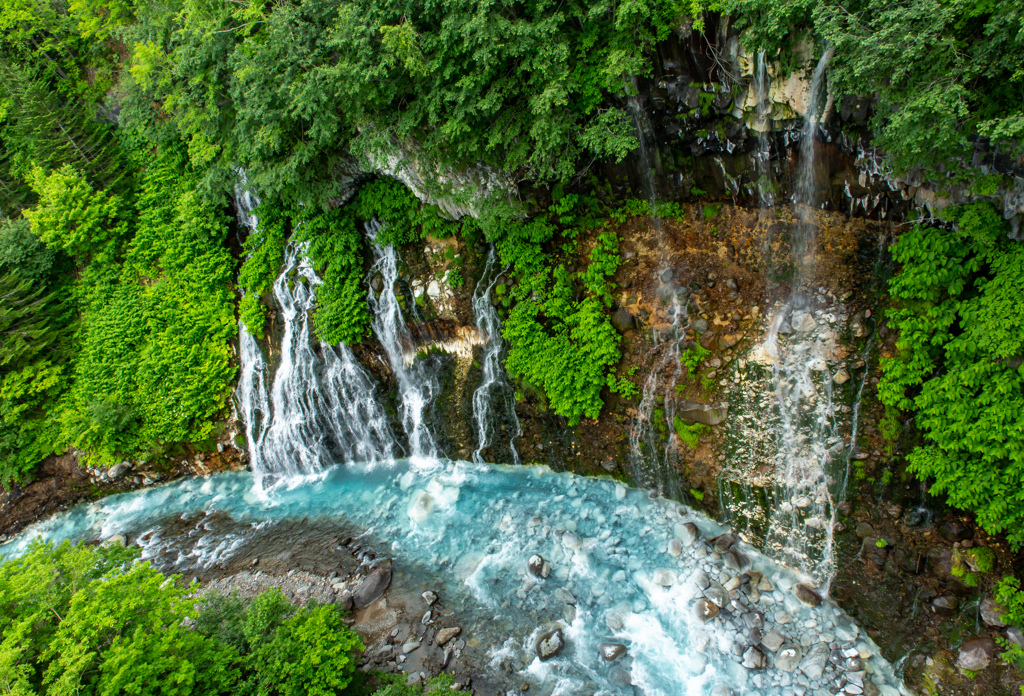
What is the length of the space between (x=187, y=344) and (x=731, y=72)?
13267mm

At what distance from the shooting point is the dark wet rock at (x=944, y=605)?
21.9 feet

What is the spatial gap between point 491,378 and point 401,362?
91.8 inches

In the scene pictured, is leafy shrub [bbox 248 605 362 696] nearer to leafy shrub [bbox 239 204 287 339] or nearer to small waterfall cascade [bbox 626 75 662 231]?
leafy shrub [bbox 239 204 287 339]

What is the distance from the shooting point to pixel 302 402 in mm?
12250

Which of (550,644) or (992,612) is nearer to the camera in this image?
(992,612)

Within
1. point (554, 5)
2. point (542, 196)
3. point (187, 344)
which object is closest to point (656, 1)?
point (554, 5)

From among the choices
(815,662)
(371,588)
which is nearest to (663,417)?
(815,662)

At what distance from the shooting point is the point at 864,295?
7879 millimetres

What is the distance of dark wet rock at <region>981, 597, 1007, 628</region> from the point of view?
20.8 ft

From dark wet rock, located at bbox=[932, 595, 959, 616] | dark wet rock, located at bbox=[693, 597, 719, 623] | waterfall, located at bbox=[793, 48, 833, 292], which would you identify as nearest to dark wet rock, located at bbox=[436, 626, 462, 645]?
dark wet rock, located at bbox=[693, 597, 719, 623]

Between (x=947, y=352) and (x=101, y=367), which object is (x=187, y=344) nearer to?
(x=101, y=367)

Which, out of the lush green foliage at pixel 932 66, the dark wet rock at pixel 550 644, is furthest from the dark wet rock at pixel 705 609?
the lush green foliage at pixel 932 66

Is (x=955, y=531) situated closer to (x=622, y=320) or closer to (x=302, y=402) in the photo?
(x=622, y=320)

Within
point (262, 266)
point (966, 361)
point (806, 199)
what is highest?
point (806, 199)
